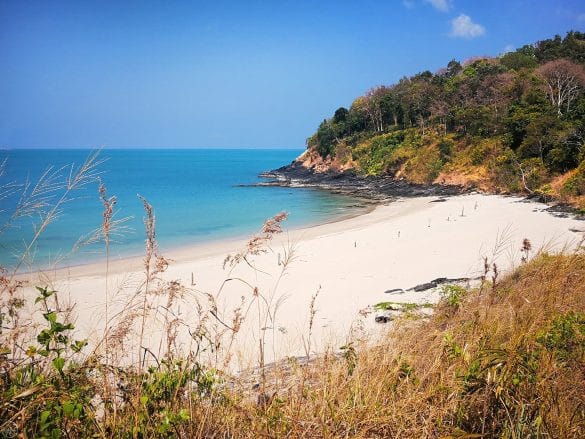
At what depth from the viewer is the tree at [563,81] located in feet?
125

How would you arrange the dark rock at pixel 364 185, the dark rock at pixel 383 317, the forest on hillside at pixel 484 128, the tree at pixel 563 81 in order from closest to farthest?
1. the dark rock at pixel 383 317
2. the forest on hillside at pixel 484 128
3. the dark rock at pixel 364 185
4. the tree at pixel 563 81

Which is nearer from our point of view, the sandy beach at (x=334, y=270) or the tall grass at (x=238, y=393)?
the tall grass at (x=238, y=393)

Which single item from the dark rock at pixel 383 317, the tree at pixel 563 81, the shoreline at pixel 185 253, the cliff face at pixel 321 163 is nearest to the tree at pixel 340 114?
the cliff face at pixel 321 163

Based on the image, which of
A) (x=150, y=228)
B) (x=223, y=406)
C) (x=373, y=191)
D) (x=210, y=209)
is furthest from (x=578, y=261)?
(x=373, y=191)

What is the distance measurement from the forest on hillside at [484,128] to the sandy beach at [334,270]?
4.32 m

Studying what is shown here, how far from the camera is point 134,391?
7.01ft

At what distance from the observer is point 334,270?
14.4 metres

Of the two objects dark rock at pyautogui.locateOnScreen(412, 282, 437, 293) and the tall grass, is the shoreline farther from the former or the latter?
the tall grass

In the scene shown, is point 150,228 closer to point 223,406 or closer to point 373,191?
point 223,406

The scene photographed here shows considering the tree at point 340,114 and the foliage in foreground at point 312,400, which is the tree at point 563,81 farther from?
the foliage in foreground at point 312,400

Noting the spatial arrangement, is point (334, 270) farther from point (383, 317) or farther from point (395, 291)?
point (383, 317)

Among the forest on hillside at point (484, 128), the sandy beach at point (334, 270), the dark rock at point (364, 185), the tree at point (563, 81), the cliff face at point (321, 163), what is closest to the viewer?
the sandy beach at point (334, 270)

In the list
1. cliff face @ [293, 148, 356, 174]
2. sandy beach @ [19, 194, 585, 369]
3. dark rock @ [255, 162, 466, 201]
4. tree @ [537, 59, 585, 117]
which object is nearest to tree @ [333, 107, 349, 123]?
cliff face @ [293, 148, 356, 174]

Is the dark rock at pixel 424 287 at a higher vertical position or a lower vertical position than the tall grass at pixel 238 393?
lower
